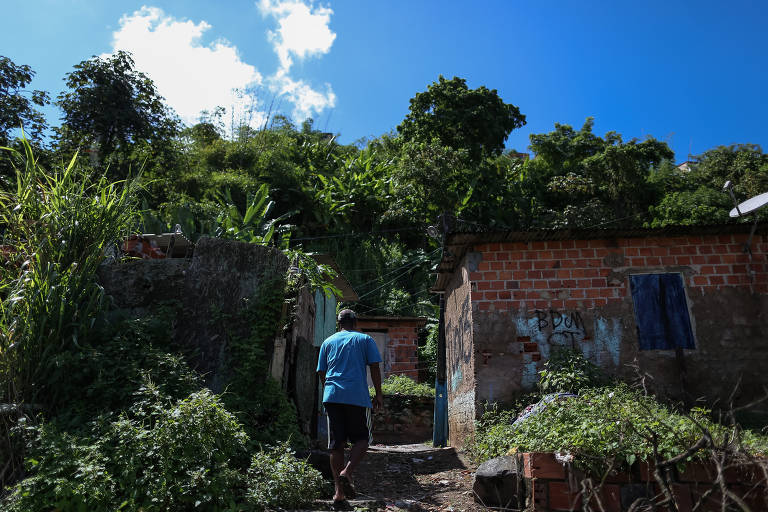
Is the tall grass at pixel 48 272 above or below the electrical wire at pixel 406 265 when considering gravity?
below

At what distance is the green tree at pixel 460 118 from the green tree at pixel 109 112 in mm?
11100

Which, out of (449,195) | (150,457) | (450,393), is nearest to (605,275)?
(450,393)

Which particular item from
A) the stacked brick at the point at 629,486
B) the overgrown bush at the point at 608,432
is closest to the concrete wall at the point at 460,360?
the overgrown bush at the point at 608,432

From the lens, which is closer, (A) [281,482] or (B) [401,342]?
(A) [281,482]

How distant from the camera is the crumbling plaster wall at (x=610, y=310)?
22.4 ft

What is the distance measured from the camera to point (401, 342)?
53.3 ft

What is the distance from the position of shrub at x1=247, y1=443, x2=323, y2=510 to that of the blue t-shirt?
2.05 ft

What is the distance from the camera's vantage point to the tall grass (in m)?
4.39

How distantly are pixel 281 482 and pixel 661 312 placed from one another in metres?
5.36

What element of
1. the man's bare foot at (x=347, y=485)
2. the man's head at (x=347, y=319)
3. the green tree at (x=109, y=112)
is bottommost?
the man's bare foot at (x=347, y=485)

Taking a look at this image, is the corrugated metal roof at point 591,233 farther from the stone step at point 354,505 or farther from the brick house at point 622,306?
the stone step at point 354,505

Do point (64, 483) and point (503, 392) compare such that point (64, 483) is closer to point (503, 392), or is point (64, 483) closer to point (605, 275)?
point (503, 392)

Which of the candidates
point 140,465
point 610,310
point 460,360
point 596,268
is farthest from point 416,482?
point 596,268

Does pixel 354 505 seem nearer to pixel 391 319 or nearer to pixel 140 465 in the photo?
pixel 140 465
